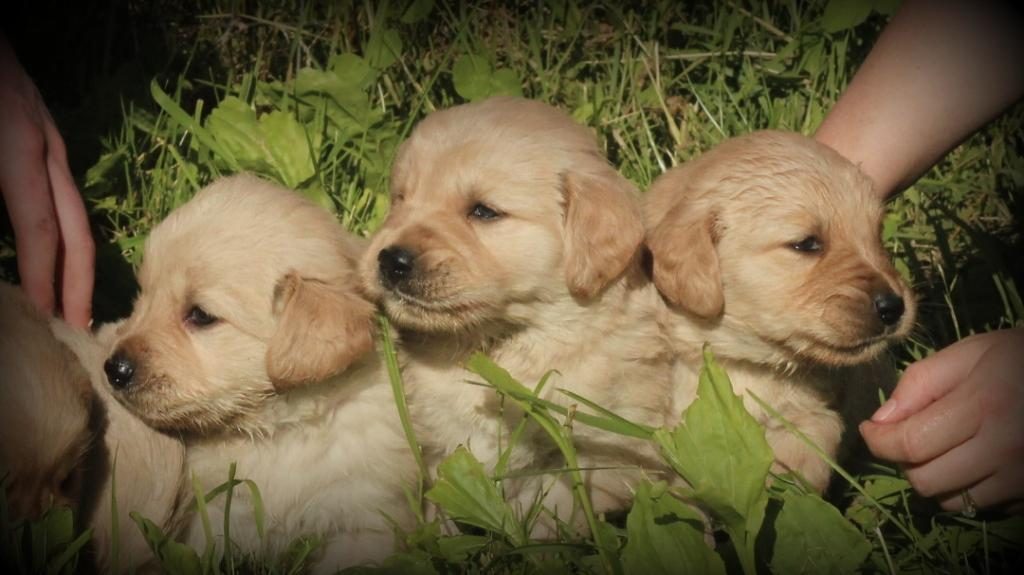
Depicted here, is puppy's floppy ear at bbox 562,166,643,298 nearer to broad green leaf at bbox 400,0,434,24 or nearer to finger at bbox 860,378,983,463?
finger at bbox 860,378,983,463

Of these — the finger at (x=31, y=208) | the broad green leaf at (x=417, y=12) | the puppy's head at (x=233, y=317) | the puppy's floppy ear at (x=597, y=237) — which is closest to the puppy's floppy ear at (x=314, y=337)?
the puppy's head at (x=233, y=317)

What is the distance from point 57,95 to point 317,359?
3029 millimetres

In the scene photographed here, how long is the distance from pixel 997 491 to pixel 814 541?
0.53 m

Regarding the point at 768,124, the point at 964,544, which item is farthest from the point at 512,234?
the point at 768,124

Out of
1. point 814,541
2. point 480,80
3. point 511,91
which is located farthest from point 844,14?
point 814,541

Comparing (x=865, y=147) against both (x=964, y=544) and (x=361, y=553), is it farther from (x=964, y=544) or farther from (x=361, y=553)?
(x=361, y=553)

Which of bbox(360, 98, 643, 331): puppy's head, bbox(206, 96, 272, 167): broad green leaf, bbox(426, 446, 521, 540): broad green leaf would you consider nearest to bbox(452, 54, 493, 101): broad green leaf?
bbox(206, 96, 272, 167): broad green leaf

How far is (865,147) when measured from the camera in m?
3.85

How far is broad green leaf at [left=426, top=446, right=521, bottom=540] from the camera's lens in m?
2.91

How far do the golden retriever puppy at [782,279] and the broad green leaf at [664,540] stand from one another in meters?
0.82

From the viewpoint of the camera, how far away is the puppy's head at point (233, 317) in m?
3.17

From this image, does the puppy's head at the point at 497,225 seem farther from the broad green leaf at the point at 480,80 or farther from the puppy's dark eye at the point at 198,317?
the broad green leaf at the point at 480,80

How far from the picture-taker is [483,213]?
3.42 metres

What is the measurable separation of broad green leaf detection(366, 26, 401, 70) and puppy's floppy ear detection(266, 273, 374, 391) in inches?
82.1
